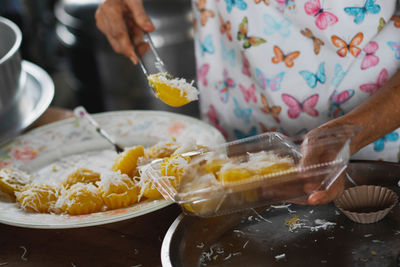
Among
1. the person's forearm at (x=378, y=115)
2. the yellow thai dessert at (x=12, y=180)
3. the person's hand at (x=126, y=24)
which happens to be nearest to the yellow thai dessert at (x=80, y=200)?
the yellow thai dessert at (x=12, y=180)

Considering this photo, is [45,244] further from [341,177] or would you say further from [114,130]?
[341,177]

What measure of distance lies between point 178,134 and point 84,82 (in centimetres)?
145

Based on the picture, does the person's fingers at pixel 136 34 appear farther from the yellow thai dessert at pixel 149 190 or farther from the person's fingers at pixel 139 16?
the yellow thai dessert at pixel 149 190

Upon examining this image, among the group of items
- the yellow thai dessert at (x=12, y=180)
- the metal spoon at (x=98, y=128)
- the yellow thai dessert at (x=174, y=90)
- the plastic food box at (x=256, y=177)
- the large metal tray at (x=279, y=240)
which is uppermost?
the yellow thai dessert at (x=174, y=90)

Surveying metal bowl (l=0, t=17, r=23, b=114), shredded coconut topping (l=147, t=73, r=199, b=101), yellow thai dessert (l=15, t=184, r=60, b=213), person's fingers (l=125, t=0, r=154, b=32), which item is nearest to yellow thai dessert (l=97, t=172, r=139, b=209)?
yellow thai dessert (l=15, t=184, r=60, b=213)

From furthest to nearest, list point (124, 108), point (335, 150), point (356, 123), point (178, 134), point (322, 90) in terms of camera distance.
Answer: point (124, 108), point (178, 134), point (322, 90), point (356, 123), point (335, 150)

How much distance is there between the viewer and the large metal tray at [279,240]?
966mm

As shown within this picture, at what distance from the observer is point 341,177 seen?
1.00m

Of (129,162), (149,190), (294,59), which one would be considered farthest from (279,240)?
(294,59)

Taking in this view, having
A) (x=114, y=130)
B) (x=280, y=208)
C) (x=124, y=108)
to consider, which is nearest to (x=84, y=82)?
(x=124, y=108)

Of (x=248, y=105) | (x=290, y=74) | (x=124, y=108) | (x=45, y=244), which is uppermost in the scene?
(x=290, y=74)

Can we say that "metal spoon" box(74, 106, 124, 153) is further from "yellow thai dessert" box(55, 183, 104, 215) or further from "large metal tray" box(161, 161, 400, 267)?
"large metal tray" box(161, 161, 400, 267)

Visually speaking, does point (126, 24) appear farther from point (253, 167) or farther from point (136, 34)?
point (253, 167)

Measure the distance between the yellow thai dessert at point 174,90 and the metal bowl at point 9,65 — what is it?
1.12ft
